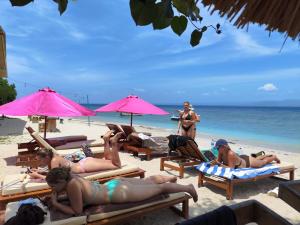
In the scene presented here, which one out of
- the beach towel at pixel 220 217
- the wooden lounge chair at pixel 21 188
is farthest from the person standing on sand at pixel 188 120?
the beach towel at pixel 220 217

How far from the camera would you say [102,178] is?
478 centimetres

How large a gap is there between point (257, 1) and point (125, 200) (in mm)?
2597

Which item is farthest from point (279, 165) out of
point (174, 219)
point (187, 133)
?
point (187, 133)

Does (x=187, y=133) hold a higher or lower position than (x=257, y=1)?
lower

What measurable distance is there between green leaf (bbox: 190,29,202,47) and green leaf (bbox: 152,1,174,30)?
0.68 feet

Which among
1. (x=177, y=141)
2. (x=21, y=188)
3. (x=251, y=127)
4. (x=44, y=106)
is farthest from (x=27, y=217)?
(x=251, y=127)

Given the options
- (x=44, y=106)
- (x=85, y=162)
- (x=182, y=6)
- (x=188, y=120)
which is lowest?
(x=85, y=162)

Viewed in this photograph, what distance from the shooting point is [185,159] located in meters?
6.90

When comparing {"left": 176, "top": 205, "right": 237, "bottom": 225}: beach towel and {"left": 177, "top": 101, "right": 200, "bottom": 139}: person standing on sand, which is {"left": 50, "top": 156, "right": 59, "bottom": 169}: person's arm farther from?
{"left": 177, "top": 101, "right": 200, "bottom": 139}: person standing on sand

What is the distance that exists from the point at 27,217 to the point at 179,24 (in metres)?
2.63

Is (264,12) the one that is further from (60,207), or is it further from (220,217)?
(60,207)

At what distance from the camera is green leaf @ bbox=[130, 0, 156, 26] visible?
1.01 meters

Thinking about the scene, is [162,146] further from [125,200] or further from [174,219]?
[125,200]

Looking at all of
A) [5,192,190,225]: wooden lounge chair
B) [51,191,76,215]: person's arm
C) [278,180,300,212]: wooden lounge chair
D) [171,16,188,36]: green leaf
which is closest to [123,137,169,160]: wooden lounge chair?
[5,192,190,225]: wooden lounge chair
